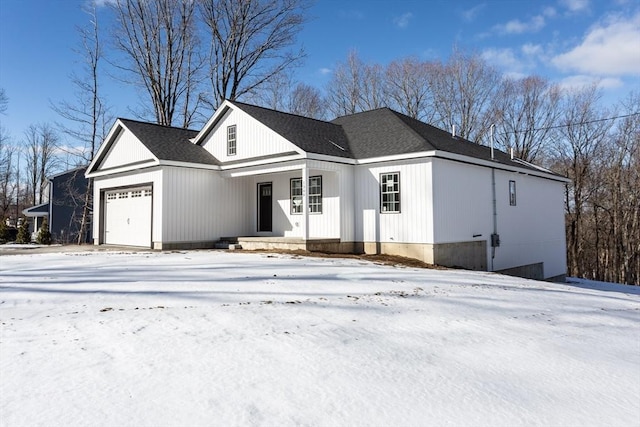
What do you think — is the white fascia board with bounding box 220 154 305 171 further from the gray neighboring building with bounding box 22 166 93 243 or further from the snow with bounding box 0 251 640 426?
the gray neighboring building with bounding box 22 166 93 243

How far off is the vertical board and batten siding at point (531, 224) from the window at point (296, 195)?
699 cm

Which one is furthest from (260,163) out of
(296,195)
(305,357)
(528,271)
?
(305,357)

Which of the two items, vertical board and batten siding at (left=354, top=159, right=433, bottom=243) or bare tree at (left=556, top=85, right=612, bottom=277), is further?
Result: bare tree at (left=556, top=85, right=612, bottom=277)

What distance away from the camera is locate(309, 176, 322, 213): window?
15.7 metres

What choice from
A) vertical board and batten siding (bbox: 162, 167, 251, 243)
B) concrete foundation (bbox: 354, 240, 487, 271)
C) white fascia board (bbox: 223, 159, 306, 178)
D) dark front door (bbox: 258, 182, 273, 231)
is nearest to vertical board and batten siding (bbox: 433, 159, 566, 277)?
concrete foundation (bbox: 354, 240, 487, 271)

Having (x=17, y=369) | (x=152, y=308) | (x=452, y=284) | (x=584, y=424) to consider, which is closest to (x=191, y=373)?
(x=17, y=369)

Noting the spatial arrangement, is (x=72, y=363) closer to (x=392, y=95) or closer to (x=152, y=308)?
(x=152, y=308)

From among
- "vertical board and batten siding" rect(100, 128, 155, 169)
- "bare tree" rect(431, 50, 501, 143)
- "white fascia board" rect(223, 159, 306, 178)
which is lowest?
"white fascia board" rect(223, 159, 306, 178)

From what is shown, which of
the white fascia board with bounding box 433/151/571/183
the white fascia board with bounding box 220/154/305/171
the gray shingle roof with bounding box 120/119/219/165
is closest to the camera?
the white fascia board with bounding box 433/151/571/183

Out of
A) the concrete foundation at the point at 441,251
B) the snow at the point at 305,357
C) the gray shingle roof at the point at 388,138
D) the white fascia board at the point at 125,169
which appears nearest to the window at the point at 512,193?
the gray shingle roof at the point at 388,138

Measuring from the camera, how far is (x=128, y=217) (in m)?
17.2

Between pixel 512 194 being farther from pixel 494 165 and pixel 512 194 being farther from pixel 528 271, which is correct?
pixel 528 271

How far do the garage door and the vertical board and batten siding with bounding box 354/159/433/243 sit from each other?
23.8ft

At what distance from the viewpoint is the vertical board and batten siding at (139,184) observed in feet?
50.1
